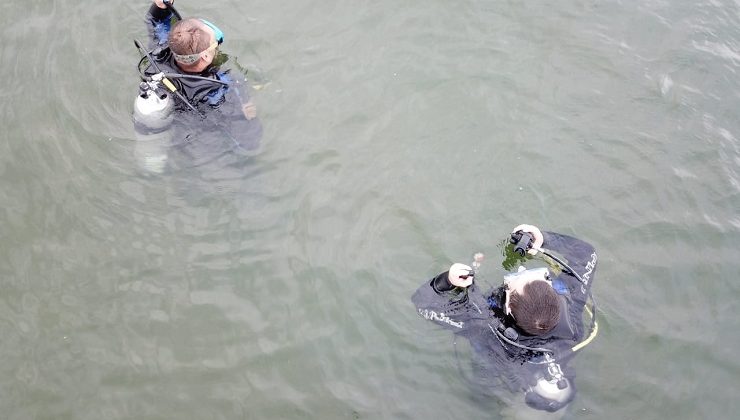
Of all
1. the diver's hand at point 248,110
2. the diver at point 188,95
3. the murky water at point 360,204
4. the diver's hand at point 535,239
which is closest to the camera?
the diver's hand at point 535,239

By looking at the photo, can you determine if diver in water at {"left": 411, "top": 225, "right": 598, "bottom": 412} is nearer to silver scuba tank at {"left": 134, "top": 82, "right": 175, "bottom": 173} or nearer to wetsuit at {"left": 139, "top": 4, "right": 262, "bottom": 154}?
wetsuit at {"left": 139, "top": 4, "right": 262, "bottom": 154}

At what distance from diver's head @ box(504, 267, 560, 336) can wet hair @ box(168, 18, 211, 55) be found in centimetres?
314

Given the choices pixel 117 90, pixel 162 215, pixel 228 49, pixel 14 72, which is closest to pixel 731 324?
pixel 162 215

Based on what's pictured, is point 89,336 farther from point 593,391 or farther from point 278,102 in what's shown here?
point 593,391

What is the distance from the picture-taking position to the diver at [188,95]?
5059mm

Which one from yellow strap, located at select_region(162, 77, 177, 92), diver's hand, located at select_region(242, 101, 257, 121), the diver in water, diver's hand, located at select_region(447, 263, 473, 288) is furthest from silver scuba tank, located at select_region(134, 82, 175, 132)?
diver's hand, located at select_region(447, 263, 473, 288)

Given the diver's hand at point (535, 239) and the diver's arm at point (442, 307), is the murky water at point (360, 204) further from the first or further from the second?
the diver's hand at point (535, 239)

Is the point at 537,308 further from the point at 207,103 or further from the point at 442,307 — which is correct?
the point at 207,103

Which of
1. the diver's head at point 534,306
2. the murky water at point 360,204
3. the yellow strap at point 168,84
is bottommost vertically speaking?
the murky water at point 360,204

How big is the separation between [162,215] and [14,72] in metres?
2.58

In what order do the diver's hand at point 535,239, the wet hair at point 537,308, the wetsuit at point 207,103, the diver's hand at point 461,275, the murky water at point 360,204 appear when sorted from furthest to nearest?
the wetsuit at point 207,103
the murky water at point 360,204
the diver's hand at point 535,239
the diver's hand at point 461,275
the wet hair at point 537,308

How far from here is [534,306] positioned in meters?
3.85

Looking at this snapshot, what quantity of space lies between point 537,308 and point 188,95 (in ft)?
11.1

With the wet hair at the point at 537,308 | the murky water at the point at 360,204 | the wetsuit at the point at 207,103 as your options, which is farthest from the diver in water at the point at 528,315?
the wetsuit at the point at 207,103
